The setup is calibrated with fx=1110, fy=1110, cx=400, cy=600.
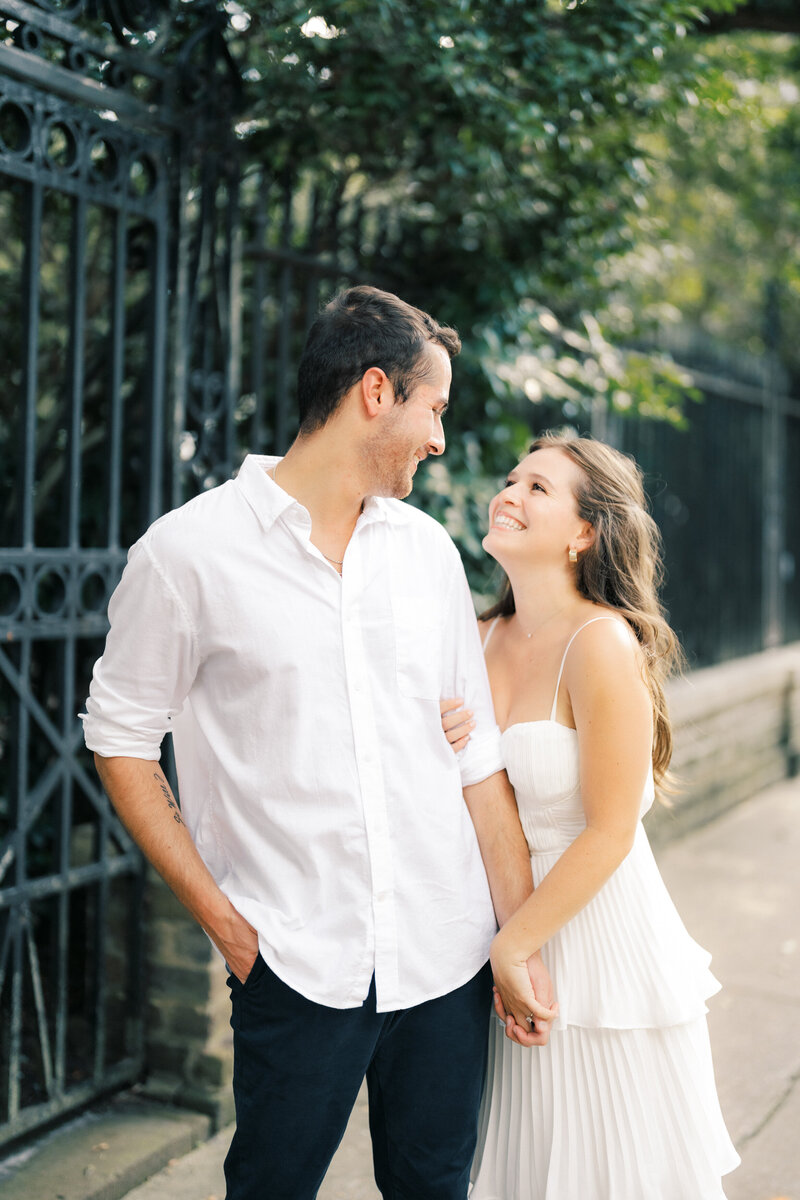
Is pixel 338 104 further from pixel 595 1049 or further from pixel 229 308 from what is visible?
pixel 595 1049

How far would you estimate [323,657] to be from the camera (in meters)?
1.91

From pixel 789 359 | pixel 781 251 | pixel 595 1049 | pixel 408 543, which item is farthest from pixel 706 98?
pixel 789 359

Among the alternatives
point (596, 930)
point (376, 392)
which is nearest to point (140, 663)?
point (376, 392)

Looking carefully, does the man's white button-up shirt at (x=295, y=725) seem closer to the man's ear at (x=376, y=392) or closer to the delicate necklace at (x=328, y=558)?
the delicate necklace at (x=328, y=558)

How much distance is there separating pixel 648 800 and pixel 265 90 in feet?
8.38

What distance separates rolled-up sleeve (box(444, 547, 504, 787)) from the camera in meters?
2.15

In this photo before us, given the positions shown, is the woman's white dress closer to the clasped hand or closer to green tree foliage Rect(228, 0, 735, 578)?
the clasped hand

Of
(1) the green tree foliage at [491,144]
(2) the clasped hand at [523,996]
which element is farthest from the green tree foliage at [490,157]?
(2) the clasped hand at [523,996]

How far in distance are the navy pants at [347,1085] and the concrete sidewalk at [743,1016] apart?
1.11 metres

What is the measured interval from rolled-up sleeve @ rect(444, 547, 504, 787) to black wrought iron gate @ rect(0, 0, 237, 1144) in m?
1.29

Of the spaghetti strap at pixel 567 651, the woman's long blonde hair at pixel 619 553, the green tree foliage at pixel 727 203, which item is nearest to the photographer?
the spaghetti strap at pixel 567 651

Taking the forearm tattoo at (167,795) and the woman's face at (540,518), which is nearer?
Result: the forearm tattoo at (167,795)

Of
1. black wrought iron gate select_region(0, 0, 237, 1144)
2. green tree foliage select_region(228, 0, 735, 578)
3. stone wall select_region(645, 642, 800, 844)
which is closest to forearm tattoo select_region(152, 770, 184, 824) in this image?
black wrought iron gate select_region(0, 0, 237, 1144)

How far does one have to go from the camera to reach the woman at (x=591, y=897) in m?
2.09
